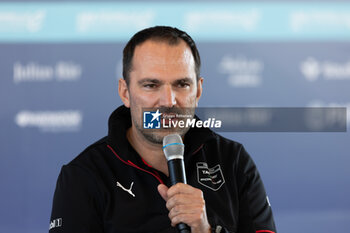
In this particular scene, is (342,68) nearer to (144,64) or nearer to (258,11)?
(258,11)

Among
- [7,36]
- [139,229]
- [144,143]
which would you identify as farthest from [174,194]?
[7,36]

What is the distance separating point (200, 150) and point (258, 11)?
199 centimetres

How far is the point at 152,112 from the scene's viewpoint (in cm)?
170

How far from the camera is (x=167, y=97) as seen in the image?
1651mm

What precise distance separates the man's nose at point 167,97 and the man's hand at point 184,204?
375mm

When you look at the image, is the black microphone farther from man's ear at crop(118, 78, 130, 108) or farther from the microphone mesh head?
man's ear at crop(118, 78, 130, 108)

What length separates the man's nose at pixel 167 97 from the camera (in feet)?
5.41

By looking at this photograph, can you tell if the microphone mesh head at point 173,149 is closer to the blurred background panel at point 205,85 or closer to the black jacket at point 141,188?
the black jacket at point 141,188

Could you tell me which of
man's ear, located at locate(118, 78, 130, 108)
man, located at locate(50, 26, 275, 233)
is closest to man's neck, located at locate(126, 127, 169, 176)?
man, located at locate(50, 26, 275, 233)

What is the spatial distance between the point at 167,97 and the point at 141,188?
368 mm

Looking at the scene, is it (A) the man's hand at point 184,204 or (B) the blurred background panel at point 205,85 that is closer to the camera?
(A) the man's hand at point 184,204

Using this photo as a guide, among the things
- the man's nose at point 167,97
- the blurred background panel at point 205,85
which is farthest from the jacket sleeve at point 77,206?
the blurred background panel at point 205,85

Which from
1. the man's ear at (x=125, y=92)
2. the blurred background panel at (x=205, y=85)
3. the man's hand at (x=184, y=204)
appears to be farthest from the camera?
the blurred background panel at (x=205, y=85)

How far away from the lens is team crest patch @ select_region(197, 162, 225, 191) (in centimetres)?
180
